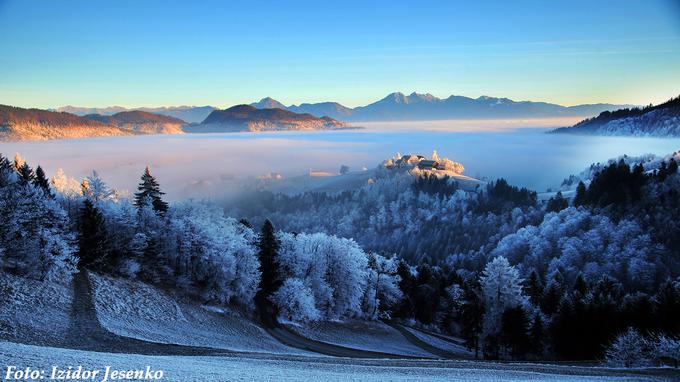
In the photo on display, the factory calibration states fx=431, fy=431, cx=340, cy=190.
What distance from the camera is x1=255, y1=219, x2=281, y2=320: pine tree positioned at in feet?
209

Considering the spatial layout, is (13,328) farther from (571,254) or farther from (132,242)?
(571,254)

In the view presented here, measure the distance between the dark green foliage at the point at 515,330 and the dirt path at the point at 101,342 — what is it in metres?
36.3

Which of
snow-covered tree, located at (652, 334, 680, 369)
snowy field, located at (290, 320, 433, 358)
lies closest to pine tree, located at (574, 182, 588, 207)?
snowy field, located at (290, 320, 433, 358)

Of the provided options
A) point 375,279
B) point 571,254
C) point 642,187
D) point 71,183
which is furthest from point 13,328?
point 642,187

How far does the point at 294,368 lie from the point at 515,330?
3645 centimetres

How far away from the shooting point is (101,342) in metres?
32.9

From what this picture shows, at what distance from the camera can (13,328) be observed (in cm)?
3103

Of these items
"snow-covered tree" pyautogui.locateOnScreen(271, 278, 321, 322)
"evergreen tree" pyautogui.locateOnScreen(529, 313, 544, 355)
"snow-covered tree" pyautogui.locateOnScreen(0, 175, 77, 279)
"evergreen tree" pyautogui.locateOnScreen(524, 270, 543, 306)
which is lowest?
"evergreen tree" pyautogui.locateOnScreen(524, 270, 543, 306)

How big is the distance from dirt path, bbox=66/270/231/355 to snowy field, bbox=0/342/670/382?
3.87 meters

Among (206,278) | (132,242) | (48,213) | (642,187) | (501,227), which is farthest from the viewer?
(501,227)

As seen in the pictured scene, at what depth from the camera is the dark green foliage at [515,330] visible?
54.6 m

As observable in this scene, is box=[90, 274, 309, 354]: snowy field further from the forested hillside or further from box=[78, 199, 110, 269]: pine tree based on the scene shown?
the forested hillside

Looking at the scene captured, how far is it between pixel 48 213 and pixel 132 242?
958 centimetres

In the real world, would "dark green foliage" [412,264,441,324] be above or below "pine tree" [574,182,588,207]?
below
